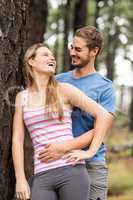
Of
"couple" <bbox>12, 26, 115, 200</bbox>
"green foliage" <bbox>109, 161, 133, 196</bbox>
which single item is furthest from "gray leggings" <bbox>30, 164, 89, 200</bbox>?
"green foliage" <bbox>109, 161, 133, 196</bbox>

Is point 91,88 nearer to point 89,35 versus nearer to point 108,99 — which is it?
point 108,99

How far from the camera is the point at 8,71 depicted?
393 cm

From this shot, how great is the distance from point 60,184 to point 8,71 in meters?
0.94

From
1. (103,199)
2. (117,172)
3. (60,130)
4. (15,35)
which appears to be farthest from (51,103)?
(117,172)

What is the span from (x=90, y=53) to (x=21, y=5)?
636 millimetres

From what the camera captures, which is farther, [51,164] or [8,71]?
[8,71]

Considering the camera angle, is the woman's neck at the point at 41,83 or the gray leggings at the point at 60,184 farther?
the woman's neck at the point at 41,83

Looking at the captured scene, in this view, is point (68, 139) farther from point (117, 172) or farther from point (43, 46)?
point (117, 172)

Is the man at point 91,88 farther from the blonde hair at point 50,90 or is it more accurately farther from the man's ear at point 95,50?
the blonde hair at point 50,90

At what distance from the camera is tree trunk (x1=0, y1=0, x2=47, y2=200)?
12.7 ft

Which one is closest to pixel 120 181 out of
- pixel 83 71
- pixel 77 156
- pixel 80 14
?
pixel 80 14

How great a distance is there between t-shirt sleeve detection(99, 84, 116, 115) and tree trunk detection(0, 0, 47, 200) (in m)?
0.64

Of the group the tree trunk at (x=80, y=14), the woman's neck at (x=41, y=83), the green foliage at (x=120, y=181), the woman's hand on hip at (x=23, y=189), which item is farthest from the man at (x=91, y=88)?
the tree trunk at (x=80, y=14)

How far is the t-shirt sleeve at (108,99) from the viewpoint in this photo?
3.91 metres
